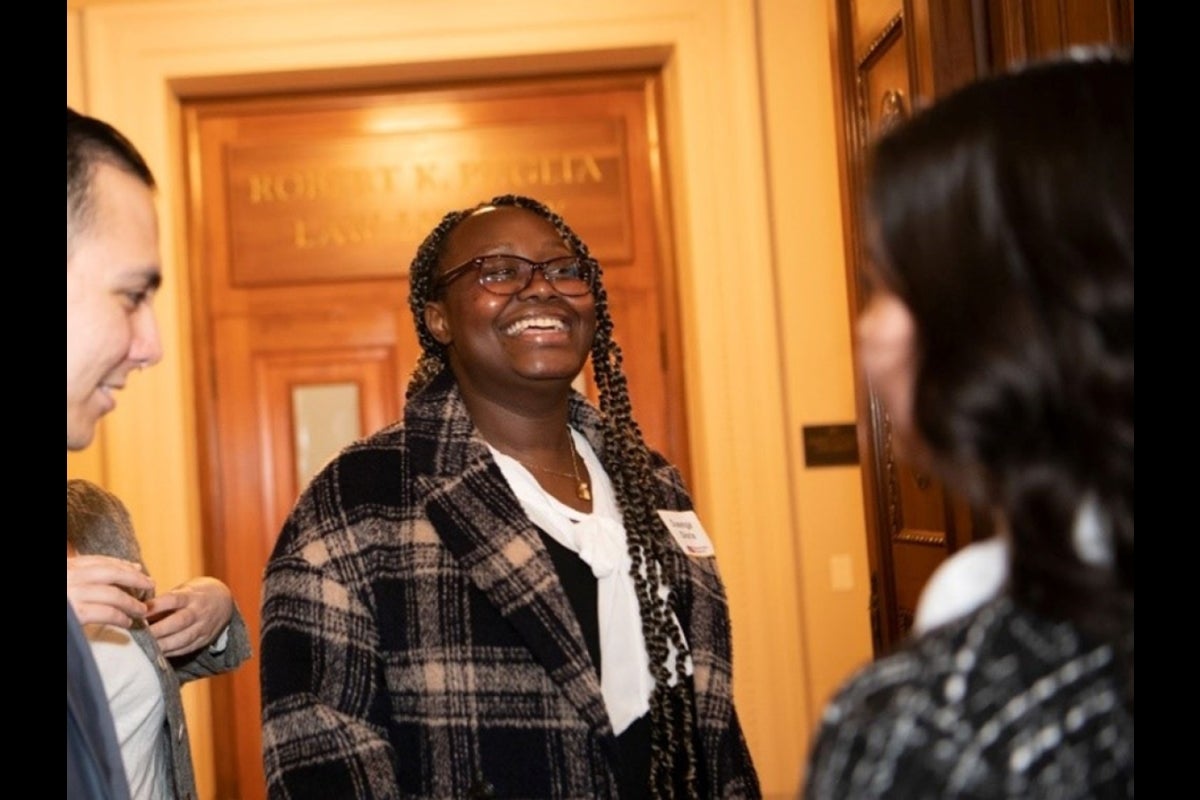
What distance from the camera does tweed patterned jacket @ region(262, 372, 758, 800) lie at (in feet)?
7.66

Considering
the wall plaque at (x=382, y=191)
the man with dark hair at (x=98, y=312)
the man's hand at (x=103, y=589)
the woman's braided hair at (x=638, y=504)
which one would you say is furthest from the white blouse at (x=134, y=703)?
the wall plaque at (x=382, y=191)

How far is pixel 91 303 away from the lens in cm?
155

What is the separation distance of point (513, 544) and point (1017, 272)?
1502mm

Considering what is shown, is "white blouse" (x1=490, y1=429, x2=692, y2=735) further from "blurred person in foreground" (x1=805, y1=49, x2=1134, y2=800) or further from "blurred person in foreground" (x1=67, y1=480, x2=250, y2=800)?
"blurred person in foreground" (x1=805, y1=49, x2=1134, y2=800)

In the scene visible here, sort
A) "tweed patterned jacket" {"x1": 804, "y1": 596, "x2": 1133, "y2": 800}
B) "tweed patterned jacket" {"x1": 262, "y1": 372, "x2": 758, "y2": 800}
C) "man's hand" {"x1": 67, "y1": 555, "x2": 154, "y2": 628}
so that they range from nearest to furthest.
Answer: "tweed patterned jacket" {"x1": 804, "y1": 596, "x2": 1133, "y2": 800}, "man's hand" {"x1": 67, "y1": 555, "x2": 154, "y2": 628}, "tweed patterned jacket" {"x1": 262, "y1": 372, "x2": 758, "y2": 800}

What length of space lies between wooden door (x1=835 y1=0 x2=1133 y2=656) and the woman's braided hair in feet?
1.33

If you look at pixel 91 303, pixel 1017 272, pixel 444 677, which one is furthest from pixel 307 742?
pixel 1017 272

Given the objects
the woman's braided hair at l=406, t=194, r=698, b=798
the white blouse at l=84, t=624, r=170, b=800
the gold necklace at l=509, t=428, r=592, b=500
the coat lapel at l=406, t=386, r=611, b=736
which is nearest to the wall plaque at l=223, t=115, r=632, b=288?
the woman's braided hair at l=406, t=194, r=698, b=798

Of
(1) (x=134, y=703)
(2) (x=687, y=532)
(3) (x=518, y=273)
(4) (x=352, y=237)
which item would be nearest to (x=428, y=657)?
(1) (x=134, y=703)

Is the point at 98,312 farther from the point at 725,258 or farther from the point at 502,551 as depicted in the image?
the point at 725,258

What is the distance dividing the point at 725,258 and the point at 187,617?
2.88m

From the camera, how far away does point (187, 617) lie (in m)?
2.39

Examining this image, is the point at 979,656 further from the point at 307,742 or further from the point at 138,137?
the point at 138,137

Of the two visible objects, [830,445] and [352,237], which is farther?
[352,237]
